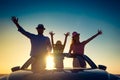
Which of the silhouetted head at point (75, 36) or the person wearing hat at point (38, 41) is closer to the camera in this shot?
the person wearing hat at point (38, 41)

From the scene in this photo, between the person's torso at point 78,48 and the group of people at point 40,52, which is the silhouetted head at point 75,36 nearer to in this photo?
the person's torso at point 78,48

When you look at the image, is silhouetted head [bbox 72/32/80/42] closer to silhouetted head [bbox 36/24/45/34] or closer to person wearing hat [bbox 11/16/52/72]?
person wearing hat [bbox 11/16/52/72]

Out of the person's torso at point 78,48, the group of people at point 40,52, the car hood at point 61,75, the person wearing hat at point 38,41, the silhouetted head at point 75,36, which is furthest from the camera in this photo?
the person's torso at point 78,48

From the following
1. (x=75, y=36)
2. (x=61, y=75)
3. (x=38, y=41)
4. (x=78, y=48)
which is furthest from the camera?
(x=78, y=48)

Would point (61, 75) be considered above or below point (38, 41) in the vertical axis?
below

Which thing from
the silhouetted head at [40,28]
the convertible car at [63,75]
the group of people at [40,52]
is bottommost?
the convertible car at [63,75]

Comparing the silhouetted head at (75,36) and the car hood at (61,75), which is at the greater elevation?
the silhouetted head at (75,36)

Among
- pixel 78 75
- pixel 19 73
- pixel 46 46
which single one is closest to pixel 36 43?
pixel 46 46

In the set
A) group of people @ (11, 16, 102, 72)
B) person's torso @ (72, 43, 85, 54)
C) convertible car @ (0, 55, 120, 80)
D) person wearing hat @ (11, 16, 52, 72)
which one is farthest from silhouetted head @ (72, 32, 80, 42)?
convertible car @ (0, 55, 120, 80)

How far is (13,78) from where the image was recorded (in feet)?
21.3

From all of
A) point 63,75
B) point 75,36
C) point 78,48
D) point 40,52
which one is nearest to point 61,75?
point 63,75

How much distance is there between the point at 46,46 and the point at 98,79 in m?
3.16

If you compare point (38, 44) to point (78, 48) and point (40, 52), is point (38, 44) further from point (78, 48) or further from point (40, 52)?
point (78, 48)

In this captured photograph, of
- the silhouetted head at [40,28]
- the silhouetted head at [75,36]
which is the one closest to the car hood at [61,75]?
A: the silhouetted head at [40,28]
